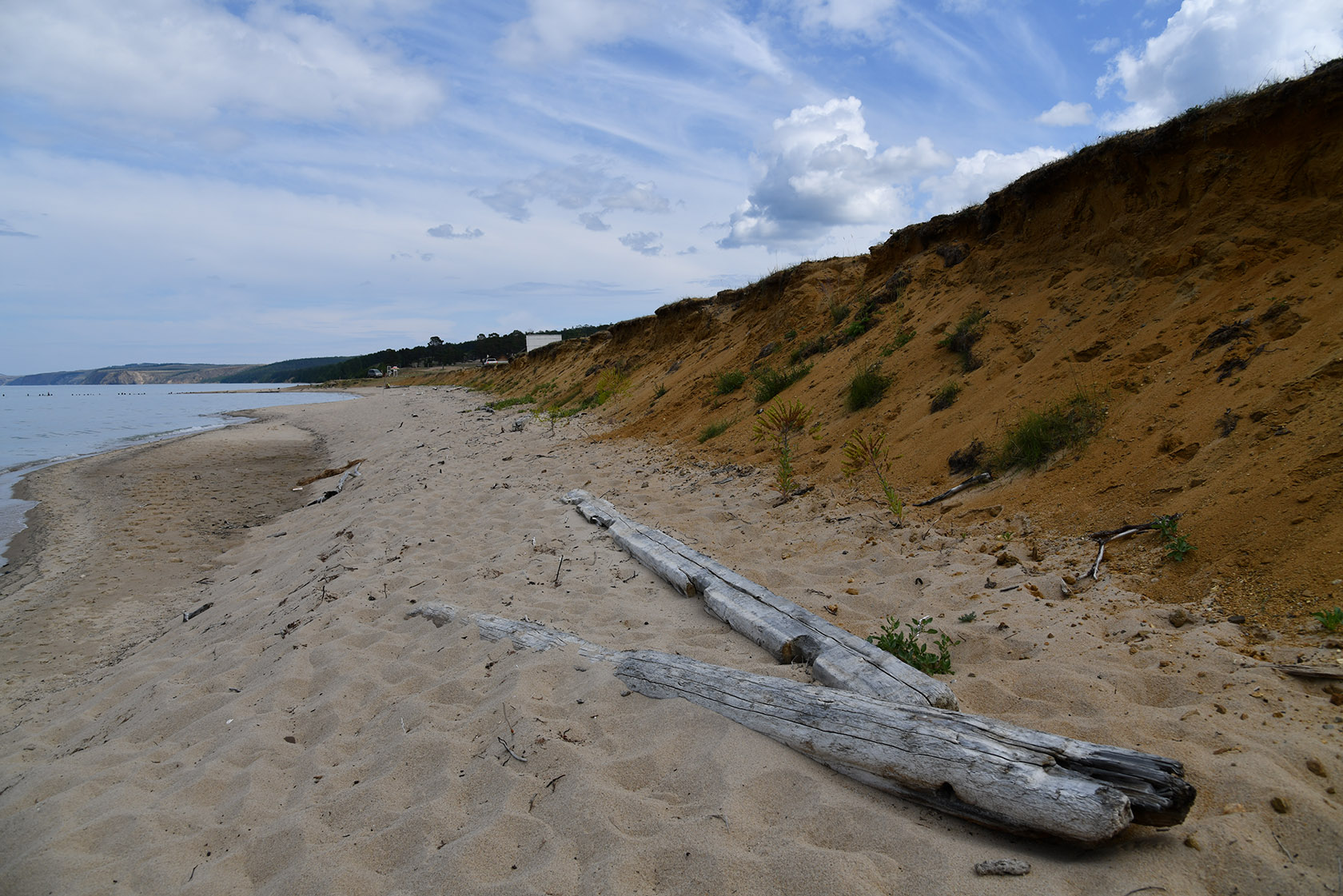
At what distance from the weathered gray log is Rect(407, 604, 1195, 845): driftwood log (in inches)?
8.0

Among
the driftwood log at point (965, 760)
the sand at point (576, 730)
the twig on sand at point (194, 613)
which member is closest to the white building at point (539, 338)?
the twig on sand at point (194, 613)

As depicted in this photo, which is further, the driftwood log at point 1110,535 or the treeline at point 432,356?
the treeline at point 432,356

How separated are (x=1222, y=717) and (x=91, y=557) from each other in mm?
11145

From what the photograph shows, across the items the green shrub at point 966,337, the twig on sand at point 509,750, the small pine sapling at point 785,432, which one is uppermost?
the green shrub at point 966,337

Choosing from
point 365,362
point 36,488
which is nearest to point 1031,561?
point 36,488

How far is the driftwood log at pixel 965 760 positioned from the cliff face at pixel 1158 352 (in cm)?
161

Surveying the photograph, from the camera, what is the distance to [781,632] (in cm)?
333

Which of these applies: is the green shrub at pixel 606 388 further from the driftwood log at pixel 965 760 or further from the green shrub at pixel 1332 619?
the green shrub at pixel 1332 619

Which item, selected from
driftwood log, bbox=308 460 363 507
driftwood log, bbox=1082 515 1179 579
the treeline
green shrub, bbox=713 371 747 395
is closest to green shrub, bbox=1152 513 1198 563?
driftwood log, bbox=1082 515 1179 579

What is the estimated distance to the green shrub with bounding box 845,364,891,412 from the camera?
8.39 meters

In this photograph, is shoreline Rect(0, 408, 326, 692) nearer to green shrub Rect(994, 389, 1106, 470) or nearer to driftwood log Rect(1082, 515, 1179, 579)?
driftwood log Rect(1082, 515, 1179, 579)

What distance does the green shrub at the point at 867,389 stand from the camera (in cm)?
839

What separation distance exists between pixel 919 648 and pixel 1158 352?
425 centimetres

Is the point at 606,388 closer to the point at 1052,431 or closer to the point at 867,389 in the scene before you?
the point at 867,389
